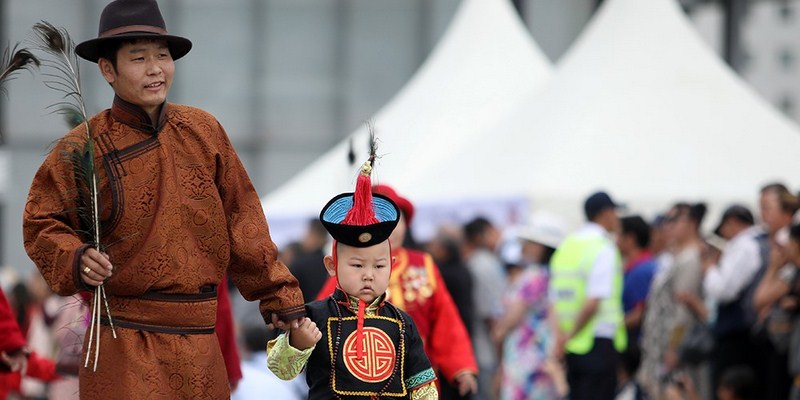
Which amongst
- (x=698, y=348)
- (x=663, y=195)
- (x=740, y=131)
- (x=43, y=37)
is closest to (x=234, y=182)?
(x=43, y=37)

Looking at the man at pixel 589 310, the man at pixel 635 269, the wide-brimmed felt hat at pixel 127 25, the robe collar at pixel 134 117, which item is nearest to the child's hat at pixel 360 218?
the robe collar at pixel 134 117

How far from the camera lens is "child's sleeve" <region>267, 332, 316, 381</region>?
4508 millimetres

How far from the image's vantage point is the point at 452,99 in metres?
16.2

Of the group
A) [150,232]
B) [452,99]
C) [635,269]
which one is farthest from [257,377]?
[452,99]

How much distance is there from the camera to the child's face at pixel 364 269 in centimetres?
468

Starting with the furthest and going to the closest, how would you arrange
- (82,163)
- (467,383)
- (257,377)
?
(257,377)
(467,383)
(82,163)

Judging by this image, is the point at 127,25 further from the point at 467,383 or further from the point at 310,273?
the point at 310,273

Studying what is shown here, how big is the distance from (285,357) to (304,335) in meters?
0.11

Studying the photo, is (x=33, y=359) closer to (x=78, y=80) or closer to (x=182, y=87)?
(x=78, y=80)

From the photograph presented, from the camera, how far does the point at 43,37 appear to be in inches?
171

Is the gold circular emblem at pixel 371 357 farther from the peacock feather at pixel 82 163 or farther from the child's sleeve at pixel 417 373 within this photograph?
the peacock feather at pixel 82 163

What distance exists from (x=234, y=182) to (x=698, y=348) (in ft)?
20.0

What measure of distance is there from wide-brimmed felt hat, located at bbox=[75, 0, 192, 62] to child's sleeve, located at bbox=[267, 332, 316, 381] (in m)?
0.96

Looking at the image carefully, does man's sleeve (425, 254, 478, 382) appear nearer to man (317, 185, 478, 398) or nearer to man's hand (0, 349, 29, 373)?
man (317, 185, 478, 398)
